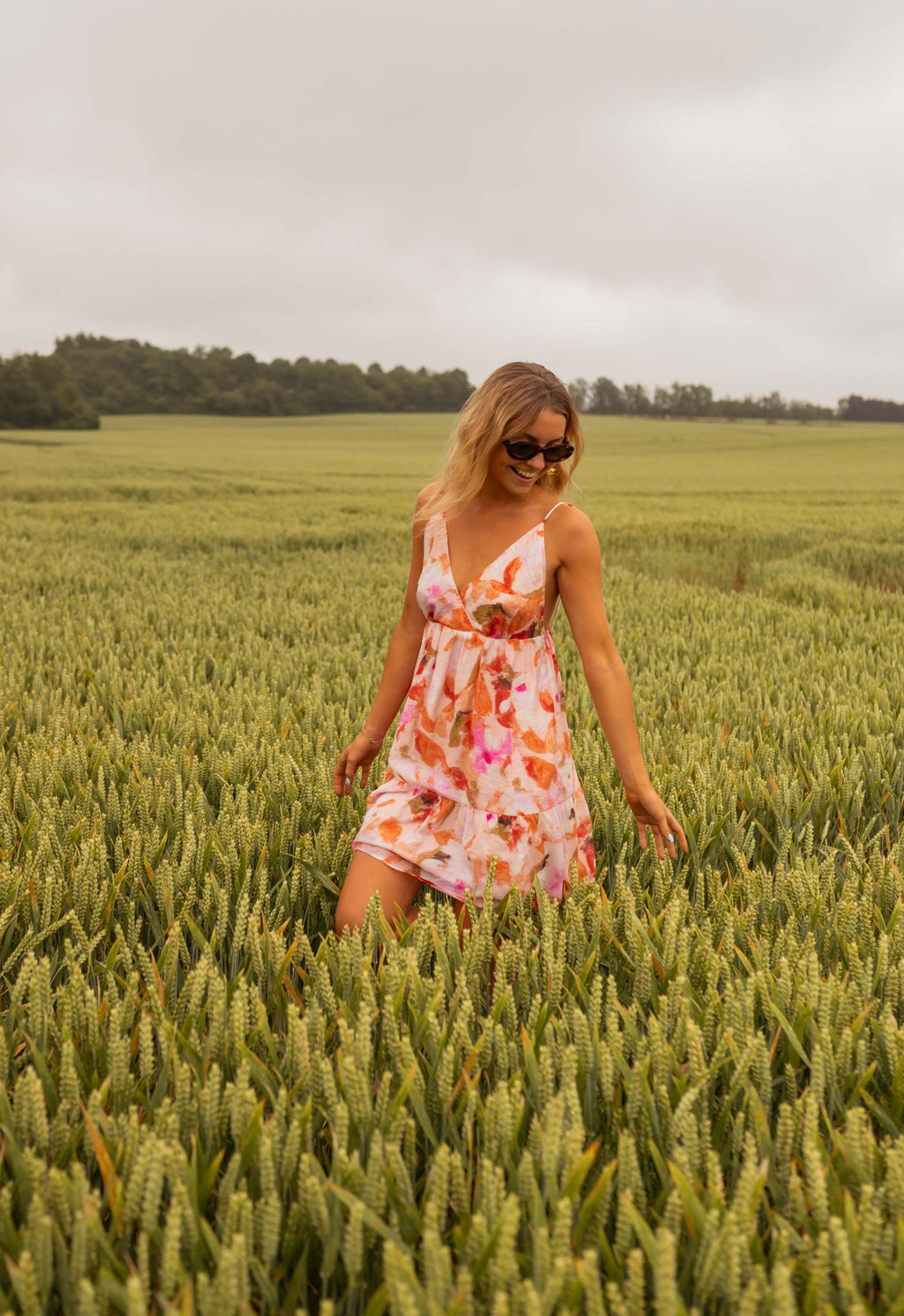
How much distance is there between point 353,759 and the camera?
246 centimetres

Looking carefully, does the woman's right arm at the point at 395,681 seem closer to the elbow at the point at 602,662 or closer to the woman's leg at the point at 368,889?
the woman's leg at the point at 368,889

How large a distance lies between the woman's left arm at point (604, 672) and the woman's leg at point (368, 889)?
1.96ft

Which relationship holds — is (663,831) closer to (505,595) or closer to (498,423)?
(505,595)

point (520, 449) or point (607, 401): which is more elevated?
point (607, 401)

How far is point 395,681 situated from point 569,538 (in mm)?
651

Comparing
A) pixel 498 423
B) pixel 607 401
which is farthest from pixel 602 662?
pixel 607 401

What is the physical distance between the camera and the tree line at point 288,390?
76.1 m

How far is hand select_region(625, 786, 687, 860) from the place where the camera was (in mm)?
2074

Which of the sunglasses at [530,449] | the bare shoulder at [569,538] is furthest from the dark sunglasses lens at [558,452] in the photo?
the bare shoulder at [569,538]

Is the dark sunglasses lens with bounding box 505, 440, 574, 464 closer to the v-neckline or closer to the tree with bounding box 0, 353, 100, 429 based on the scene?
the v-neckline

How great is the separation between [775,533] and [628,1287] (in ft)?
37.2

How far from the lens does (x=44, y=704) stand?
372 centimetres

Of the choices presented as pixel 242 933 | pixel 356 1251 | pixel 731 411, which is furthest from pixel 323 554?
pixel 731 411

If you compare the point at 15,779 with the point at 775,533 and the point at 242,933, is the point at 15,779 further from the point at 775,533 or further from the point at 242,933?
the point at 775,533
